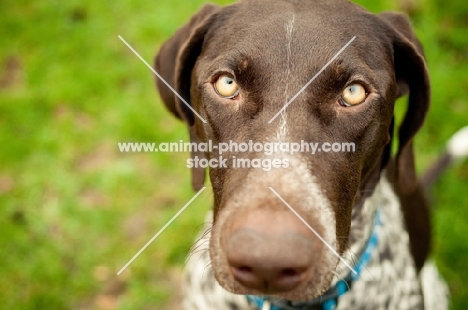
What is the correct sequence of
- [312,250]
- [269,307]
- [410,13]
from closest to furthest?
[312,250], [269,307], [410,13]

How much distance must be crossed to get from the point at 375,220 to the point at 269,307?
936mm

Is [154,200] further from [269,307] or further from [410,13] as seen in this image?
[410,13]

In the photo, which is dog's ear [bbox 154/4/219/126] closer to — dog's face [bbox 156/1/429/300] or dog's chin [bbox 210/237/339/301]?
dog's face [bbox 156/1/429/300]

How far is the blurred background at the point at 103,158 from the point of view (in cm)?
515

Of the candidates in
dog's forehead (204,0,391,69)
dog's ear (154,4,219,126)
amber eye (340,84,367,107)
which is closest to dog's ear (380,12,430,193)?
dog's forehead (204,0,391,69)

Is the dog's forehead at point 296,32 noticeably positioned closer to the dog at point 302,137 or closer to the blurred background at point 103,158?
the dog at point 302,137

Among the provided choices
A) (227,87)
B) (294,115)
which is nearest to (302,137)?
(294,115)

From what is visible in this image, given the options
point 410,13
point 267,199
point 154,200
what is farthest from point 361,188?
point 410,13

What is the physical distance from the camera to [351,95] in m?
2.70

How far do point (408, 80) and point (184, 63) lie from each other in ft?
4.79

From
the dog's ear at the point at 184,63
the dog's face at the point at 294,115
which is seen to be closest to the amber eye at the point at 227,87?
the dog's face at the point at 294,115

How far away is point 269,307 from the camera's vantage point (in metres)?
3.10

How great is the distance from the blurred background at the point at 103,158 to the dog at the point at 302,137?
171 centimetres

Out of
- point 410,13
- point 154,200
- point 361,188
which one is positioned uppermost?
point 361,188
